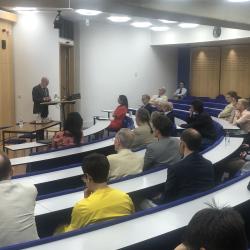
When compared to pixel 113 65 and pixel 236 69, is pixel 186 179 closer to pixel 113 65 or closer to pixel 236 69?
pixel 113 65

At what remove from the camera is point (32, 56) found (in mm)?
10039

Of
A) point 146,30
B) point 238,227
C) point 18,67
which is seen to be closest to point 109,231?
point 238,227

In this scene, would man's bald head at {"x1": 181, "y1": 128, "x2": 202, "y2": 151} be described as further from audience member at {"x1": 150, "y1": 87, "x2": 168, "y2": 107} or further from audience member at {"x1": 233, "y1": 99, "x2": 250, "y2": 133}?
audience member at {"x1": 150, "y1": 87, "x2": 168, "y2": 107}

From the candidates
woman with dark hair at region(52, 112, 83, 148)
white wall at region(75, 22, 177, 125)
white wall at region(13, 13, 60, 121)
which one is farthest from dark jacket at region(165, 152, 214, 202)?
white wall at region(75, 22, 177, 125)

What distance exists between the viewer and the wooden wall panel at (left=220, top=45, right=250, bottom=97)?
13.4m

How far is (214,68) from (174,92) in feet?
6.18

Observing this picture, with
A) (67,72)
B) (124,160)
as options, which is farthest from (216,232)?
(67,72)

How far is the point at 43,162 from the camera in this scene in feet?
14.5

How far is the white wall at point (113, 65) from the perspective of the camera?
1204 centimetres

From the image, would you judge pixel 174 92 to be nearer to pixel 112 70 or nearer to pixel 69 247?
pixel 112 70

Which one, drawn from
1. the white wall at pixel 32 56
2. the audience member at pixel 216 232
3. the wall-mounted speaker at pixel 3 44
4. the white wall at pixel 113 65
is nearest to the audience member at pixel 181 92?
the white wall at pixel 113 65

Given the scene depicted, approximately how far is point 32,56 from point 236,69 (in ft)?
24.2

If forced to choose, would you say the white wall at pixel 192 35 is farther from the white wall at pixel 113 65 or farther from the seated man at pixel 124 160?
the seated man at pixel 124 160

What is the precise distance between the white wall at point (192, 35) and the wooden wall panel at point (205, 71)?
1.87 m
